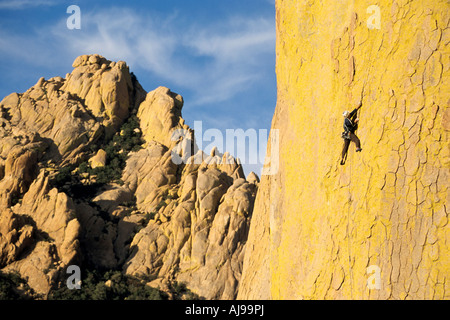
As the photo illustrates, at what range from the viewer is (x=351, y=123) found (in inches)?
633

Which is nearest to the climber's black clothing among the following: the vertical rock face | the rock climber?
the rock climber

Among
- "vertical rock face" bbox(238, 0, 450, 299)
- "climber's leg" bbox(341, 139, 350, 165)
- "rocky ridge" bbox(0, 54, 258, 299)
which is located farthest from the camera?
"rocky ridge" bbox(0, 54, 258, 299)

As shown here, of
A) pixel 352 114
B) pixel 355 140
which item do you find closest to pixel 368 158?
pixel 355 140

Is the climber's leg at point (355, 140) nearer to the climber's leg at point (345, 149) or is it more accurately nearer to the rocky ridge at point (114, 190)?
the climber's leg at point (345, 149)

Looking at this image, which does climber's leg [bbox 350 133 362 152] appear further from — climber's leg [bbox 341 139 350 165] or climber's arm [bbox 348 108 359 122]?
climber's arm [bbox 348 108 359 122]

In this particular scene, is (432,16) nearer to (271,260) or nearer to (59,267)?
(271,260)

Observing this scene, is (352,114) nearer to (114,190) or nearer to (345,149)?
(345,149)

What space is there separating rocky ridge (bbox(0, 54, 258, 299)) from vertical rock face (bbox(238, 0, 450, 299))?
3764cm

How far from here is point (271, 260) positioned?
66.6ft

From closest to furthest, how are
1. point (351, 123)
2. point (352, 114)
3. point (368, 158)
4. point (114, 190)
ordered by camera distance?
1. point (368, 158)
2. point (351, 123)
3. point (352, 114)
4. point (114, 190)

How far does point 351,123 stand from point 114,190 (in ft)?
167

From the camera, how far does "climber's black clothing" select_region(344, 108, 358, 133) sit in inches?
632

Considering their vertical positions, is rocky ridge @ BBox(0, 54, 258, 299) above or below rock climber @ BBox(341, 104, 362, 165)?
above

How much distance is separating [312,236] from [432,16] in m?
7.10
